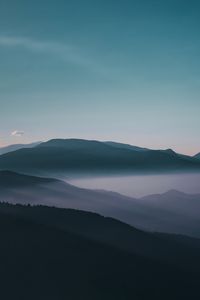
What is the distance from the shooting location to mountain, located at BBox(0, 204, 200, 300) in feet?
171

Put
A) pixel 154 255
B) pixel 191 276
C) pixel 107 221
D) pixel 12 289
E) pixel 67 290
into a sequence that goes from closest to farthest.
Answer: pixel 12 289, pixel 67 290, pixel 191 276, pixel 154 255, pixel 107 221

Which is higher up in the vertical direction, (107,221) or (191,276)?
(107,221)

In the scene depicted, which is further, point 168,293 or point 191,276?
point 191,276

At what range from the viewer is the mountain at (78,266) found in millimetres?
52156

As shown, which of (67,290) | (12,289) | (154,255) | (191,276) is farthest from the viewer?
(154,255)

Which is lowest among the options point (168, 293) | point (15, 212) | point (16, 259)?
point (168, 293)

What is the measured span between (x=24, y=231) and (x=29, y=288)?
856 inches

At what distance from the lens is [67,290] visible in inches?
2048

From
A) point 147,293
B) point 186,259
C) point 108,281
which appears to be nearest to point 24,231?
point 108,281

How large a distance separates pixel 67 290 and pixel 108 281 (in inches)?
320

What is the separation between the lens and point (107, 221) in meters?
107

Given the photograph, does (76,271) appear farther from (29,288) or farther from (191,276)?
(191,276)

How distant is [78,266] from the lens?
60.3 m

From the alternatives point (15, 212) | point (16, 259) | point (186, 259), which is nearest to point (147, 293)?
point (16, 259)
